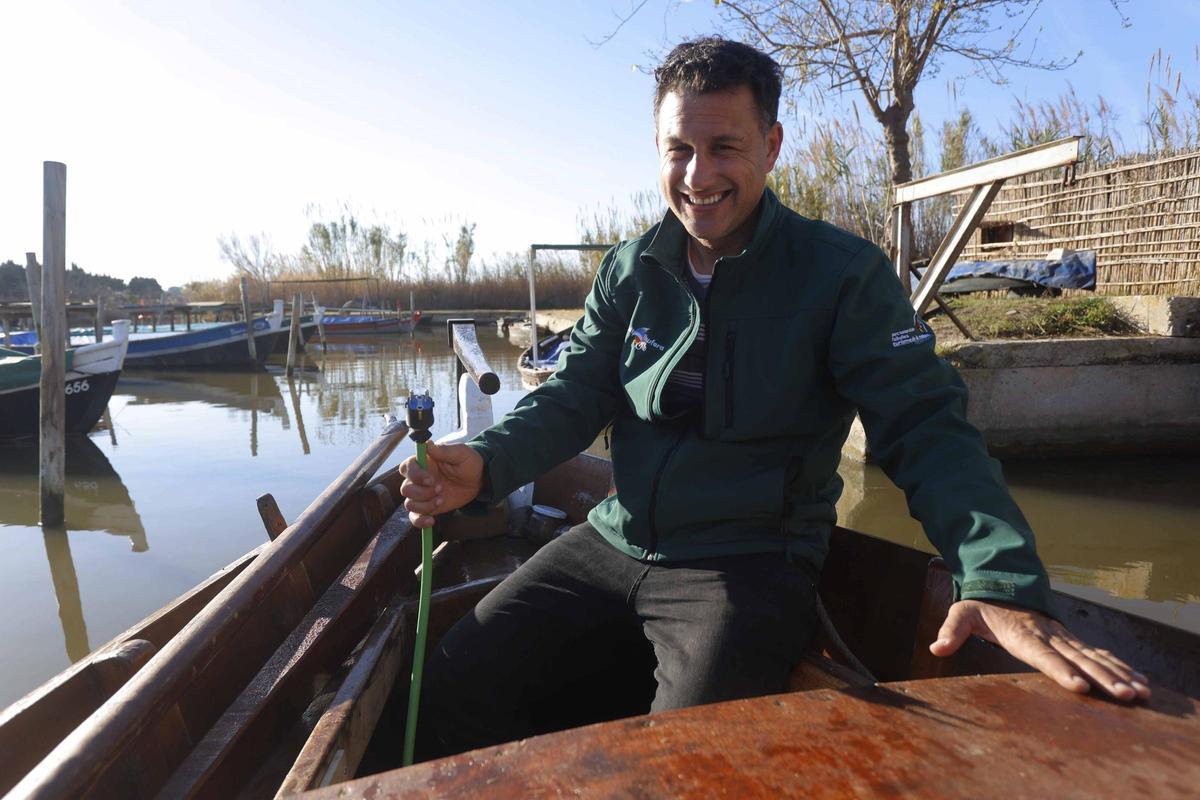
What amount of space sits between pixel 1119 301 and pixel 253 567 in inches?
282

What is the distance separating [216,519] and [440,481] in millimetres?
4423

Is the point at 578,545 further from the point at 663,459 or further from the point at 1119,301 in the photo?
the point at 1119,301

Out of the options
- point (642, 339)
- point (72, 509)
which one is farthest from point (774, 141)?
point (72, 509)

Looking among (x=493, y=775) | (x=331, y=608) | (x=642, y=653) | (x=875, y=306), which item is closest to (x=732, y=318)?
(x=875, y=306)

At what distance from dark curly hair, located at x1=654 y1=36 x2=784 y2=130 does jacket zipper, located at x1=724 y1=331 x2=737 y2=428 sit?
1.48ft

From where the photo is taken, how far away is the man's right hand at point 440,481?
5.03 ft

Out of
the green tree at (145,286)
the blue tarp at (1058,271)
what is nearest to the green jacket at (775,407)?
the blue tarp at (1058,271)

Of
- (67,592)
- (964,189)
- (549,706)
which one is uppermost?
(964,189)

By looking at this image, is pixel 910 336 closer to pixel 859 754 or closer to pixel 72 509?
pixel 859 754

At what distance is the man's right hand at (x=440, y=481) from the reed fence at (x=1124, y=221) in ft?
22.6

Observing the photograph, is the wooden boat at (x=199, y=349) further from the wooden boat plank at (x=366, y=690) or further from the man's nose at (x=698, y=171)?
the man's nose at (x=698, y=171)

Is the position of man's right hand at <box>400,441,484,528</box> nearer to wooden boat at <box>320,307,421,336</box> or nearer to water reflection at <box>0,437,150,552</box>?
water reflection at <box>0,437,150,552</box>

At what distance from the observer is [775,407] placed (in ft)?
4.90

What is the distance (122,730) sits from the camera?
1030 millimetres
